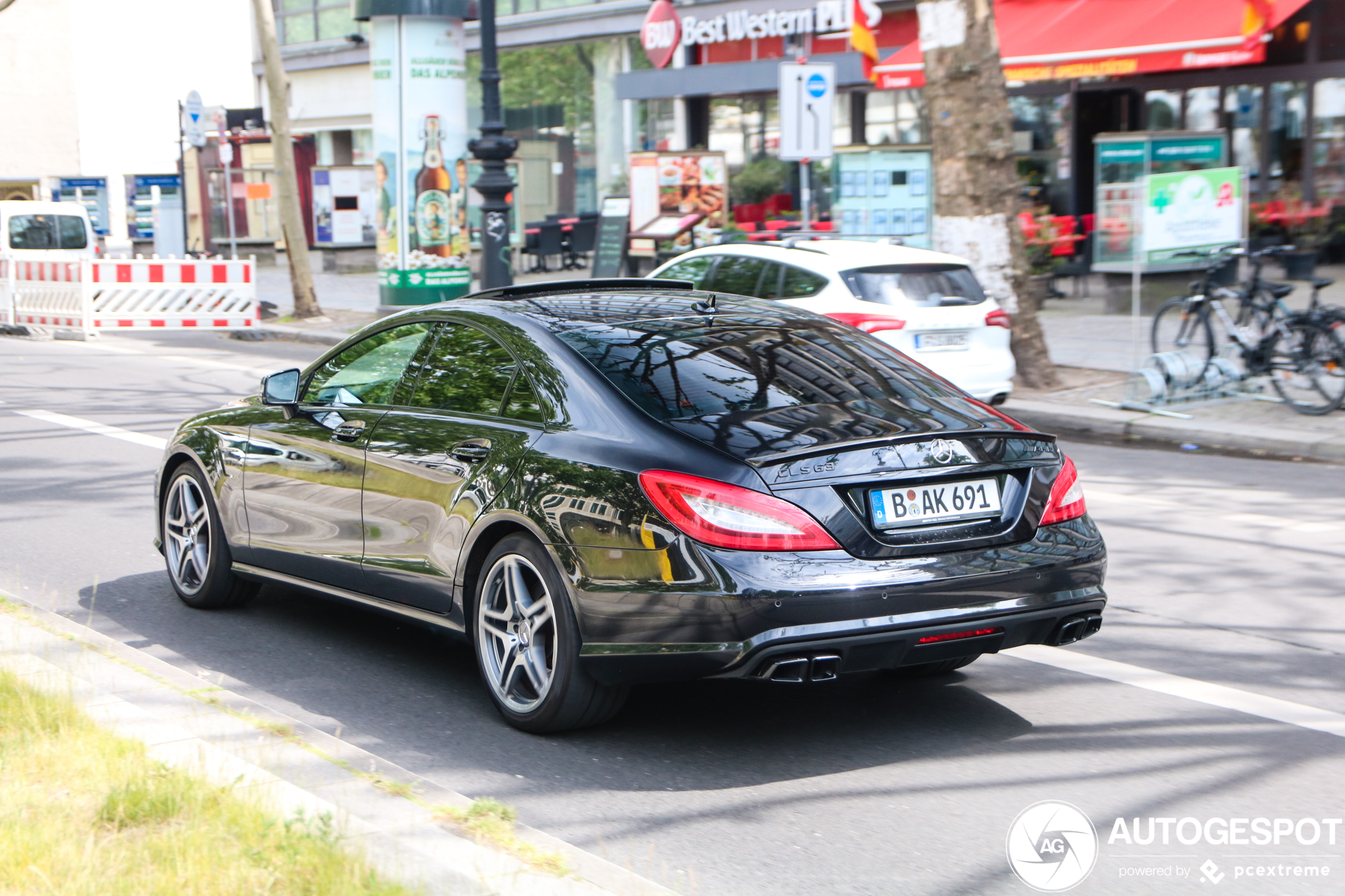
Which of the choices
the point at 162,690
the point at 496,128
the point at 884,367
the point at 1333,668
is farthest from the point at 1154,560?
the point at 496,128

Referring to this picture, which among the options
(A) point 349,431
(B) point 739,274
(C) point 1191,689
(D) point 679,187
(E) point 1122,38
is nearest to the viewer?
(C) point 1191,689

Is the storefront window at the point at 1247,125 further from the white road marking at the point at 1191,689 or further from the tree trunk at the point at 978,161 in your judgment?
the white road marking at the point at 1191,689

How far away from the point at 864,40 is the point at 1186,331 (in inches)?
470

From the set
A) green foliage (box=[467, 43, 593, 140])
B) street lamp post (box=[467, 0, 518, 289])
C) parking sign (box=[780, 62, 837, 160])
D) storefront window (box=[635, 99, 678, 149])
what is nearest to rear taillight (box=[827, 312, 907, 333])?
parking sign (box=[780, 62, 837, 160])

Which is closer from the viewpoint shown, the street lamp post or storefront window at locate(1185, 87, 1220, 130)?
the street lamp post

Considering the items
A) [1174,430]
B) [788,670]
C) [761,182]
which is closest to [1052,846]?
[788,670]

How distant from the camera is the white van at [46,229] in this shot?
2464cm

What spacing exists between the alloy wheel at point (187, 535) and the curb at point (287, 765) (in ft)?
3.03

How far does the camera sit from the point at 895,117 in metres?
27.7

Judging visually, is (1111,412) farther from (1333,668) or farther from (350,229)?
(350,229)

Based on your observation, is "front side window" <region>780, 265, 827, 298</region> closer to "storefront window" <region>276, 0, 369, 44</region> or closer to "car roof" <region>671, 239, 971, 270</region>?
"car roof" <region>671, 239, 971, 270</region>

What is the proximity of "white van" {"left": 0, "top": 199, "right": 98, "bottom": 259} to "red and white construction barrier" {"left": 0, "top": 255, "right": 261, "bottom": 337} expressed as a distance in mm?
1658

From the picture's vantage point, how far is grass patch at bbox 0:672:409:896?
3.31m

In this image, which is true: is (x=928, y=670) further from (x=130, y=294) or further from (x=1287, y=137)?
(x=130, y=294)
